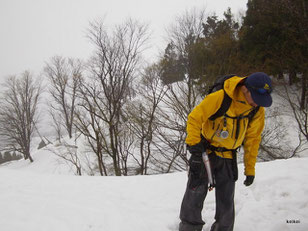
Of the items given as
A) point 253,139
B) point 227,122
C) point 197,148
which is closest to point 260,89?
point 227,122

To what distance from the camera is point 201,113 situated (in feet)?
5.56

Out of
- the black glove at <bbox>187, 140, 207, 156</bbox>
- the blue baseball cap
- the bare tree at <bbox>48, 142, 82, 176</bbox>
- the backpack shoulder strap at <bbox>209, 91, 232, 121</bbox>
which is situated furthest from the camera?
the bare tree at <bbox>48, 142, 82, 176</bbox>

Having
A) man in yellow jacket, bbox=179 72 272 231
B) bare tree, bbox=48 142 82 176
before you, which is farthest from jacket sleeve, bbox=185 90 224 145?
bare tree, bbox=48 142 82 176

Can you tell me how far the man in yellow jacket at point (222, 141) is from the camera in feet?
5.51

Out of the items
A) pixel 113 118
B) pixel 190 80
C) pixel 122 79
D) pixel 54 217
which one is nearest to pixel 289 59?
pixel 190 80

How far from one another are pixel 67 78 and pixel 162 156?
46.6 ft

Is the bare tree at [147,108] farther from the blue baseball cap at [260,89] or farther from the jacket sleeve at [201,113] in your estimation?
the blue baseball cap at [260,89]

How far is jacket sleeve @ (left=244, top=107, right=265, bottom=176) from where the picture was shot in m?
1.86

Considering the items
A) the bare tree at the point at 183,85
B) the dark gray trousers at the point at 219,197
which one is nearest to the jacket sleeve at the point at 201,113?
the dark gray trousers at the point at 219,197

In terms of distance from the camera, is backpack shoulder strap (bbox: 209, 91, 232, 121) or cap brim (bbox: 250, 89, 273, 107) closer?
cap brim (bbox: 250, 89, 273, 107)

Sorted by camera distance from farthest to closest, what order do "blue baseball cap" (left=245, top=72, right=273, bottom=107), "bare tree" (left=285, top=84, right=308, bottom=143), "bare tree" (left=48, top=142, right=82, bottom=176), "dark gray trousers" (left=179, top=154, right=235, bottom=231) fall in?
1. "bare tree" (left=48, top=142, right=82, bottom=176)
2. "bare tree" (left=285, top=84, right=308, bottom=143)
3. "dark gray trousers" (left=179, top=154, right=235, bottom=231)
4. "blue baseball cap" (left=245, top=72, right=273, bottom=107)

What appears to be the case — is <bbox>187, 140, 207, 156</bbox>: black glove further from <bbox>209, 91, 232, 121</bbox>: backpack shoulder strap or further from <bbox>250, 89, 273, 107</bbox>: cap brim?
<bbox>250, 89, 273, 107</bbox>: cap brim

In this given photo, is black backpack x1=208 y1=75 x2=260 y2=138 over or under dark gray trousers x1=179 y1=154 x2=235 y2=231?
over

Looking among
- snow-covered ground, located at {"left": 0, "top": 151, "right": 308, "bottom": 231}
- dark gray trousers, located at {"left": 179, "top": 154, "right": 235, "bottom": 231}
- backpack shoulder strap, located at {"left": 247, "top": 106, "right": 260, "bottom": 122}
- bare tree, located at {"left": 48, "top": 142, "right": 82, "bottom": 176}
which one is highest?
backpack shoulder strap, located at {"left": 247, "top": 106, "right": 260, "bottom": 122}
